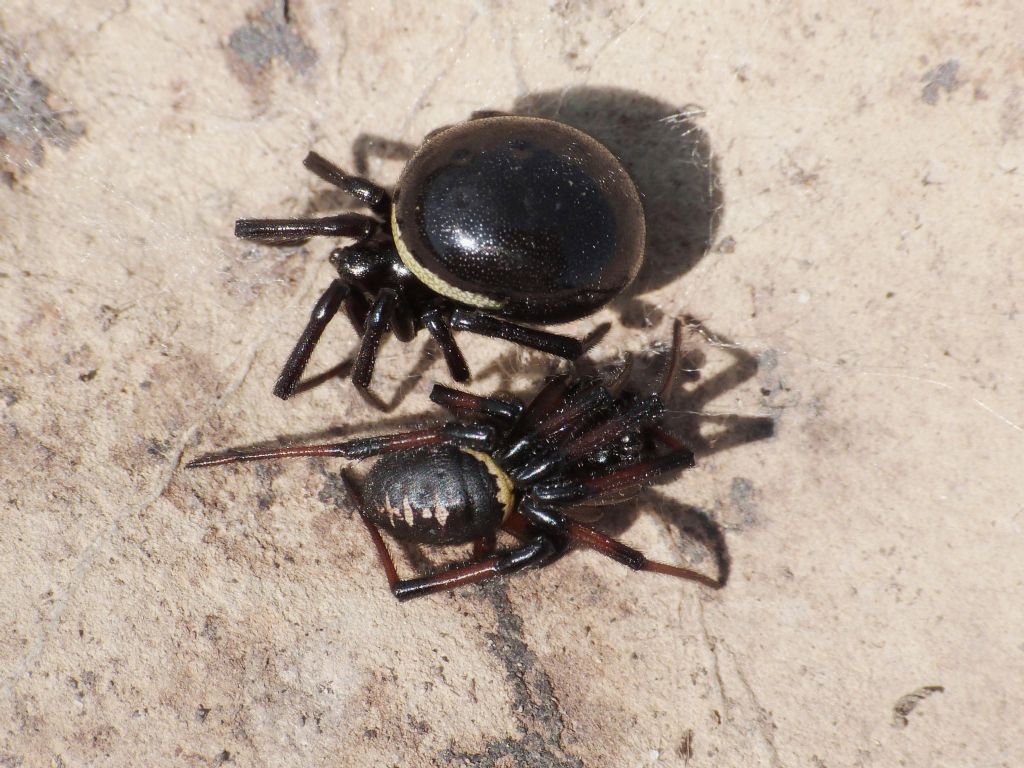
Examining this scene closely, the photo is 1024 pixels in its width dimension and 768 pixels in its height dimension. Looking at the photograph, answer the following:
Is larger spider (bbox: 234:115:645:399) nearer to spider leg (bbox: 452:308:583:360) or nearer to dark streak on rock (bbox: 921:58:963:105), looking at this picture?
spider leg (bbox: 452:308:583:360)

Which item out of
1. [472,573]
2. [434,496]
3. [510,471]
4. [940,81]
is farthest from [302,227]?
[940,81]

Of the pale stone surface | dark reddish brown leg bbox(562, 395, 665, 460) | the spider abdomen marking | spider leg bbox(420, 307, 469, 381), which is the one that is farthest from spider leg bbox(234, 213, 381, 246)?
dark reddish brown leg bbox(562, 395, 665, 460)

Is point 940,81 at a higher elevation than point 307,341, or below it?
higher

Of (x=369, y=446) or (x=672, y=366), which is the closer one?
(x=369, y=446)

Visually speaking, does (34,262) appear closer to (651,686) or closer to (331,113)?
(331,113)

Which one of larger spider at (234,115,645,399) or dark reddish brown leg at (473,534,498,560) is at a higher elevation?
larger spider at (234,115,645,399)

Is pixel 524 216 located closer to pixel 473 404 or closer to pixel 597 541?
pixel 473 404

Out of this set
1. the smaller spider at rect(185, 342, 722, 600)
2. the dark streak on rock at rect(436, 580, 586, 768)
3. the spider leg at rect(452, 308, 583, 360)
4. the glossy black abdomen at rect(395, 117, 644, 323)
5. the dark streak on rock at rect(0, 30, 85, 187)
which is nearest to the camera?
the glossy black abdomen at rect(395, 117, 644, 323)

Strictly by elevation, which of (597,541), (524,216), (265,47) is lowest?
(597,541)
